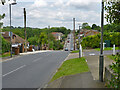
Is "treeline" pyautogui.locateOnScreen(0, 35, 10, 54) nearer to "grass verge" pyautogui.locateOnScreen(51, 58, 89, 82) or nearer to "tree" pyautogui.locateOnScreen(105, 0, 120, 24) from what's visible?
"grass verge" pyautogui.locateOnScreen(51, 58, 89, 82)

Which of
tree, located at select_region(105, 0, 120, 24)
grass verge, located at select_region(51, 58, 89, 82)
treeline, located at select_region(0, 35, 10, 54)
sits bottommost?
grass verge, located at select_region(51, 58, 89, 82)

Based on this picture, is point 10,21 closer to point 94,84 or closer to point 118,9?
point 94,84

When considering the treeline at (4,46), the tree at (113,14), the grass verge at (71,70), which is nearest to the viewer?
the tree at (113,14)

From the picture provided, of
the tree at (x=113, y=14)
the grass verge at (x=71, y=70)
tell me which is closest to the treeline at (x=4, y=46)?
the grass verge at (x=71, y=70)

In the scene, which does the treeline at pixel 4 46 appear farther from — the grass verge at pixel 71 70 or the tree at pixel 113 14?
the tree at pixel 113 14

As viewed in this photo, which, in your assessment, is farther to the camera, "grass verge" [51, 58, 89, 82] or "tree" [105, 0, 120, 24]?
"grass verge" [51, 58, 89, 82]

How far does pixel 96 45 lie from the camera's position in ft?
151

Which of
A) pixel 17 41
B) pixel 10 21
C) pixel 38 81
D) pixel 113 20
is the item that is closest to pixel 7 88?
pixel 38 81

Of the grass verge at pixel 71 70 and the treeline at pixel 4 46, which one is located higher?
the treeline at pixel 4 46

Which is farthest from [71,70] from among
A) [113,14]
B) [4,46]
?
[4,46]

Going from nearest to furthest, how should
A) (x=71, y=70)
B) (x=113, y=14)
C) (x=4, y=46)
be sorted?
(x=113, y=14), (x=71, y=70), (x=4, y=46)

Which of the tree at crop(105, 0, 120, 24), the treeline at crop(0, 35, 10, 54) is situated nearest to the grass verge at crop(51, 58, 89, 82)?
the tree at crop(105, 0, 120, 24)

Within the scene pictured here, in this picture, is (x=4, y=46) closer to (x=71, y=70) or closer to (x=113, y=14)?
(x=71, y=70)

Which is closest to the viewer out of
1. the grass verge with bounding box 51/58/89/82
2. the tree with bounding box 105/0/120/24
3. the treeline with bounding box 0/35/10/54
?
the tree with bounding box 105/0/120/24
